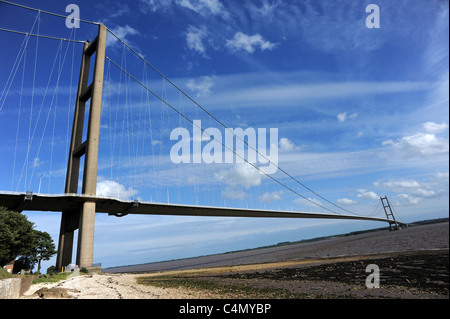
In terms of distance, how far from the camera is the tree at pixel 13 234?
24.7 meters

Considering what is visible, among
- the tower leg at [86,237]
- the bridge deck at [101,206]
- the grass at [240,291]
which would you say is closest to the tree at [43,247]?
the bridge deck at [101,206]

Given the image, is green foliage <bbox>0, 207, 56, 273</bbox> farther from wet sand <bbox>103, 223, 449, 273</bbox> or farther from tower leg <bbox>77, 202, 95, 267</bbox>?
wet sand <bbox>103, 223, 449, 273</bbox>

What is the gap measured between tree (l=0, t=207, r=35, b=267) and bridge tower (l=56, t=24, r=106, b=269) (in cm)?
482

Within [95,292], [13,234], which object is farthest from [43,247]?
[95,292]

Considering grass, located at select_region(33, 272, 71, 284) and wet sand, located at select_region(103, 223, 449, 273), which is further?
wet sand, located at select_region(103, 223, 449, 273)

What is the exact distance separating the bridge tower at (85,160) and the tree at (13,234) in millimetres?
4825

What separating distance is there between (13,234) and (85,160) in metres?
9.93

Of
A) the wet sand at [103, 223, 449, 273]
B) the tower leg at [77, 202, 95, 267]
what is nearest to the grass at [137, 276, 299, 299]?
the tower leg at [77, 202, 95, 267]

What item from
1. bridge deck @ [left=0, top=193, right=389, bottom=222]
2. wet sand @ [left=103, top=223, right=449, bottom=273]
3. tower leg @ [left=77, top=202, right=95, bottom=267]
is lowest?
wet sand @ [left=103, top=223, right=449, bottom=273]

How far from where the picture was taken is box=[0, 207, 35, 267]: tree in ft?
81.1

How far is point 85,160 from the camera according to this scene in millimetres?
30422

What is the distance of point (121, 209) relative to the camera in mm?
38969

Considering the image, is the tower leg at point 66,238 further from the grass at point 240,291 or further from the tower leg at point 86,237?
the grass at point 240,291

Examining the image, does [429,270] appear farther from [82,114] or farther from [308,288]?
[82,114]
